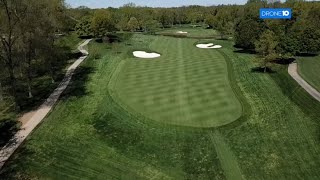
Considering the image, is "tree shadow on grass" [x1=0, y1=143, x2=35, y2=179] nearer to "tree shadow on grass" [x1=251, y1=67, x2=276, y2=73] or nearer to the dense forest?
the dense forest

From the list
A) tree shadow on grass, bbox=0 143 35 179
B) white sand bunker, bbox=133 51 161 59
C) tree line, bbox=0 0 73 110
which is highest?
tree line, bbox=0 0 73 110

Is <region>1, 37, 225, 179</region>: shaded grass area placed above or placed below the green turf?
below

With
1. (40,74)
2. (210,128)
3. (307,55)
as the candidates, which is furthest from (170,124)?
(307,55)

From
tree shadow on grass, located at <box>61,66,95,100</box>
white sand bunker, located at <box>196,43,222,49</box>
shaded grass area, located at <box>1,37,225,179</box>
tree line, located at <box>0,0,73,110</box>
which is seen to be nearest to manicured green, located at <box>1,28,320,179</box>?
shaded grass area, located at <box>1,37,225,179</box>

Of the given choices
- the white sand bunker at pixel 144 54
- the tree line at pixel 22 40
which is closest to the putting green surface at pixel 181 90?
the white sand bunker at pixel 144 54

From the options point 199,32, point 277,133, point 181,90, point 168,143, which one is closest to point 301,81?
point 181,90

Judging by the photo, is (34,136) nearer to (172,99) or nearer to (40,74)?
(172,99)
